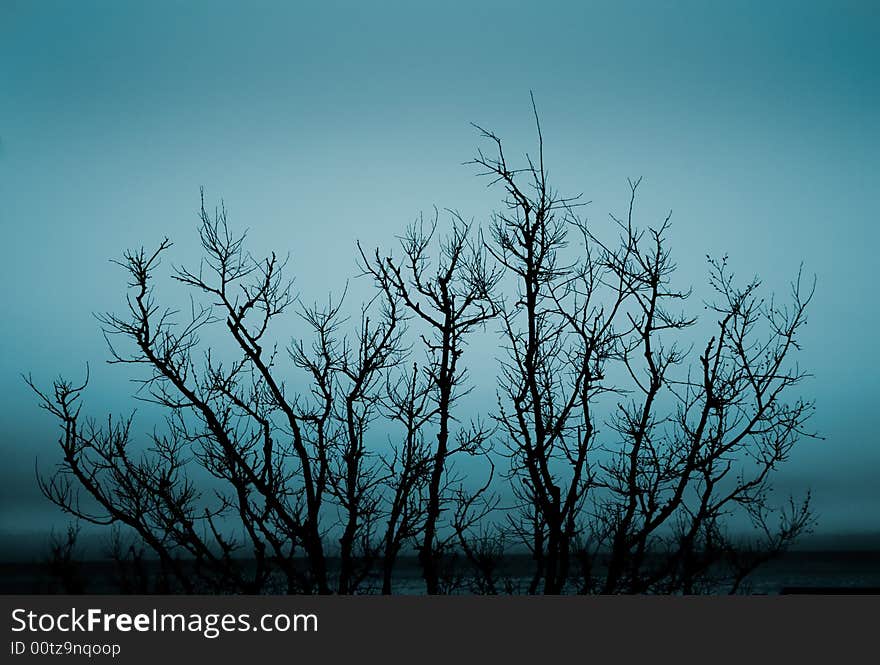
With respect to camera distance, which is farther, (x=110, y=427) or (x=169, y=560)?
(x=110, y=427)

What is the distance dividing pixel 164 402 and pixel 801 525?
873 cm

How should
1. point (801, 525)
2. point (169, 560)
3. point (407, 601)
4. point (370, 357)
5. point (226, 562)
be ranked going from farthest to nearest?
1. point (801, 525)
2. point (370, 357)
3. point (226, 562)
4. point (169, 560)
5. point (407, 601)

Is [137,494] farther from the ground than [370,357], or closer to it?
closer to it

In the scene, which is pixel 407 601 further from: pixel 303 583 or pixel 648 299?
pixel 648 299

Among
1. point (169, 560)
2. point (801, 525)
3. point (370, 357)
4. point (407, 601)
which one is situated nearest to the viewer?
point (407, 601)

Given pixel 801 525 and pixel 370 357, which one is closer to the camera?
pixel 370 357

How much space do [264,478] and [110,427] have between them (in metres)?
1.77

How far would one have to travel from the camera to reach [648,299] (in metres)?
9.56

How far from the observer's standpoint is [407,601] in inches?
252

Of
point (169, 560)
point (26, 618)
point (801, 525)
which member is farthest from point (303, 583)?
point (801, 525)

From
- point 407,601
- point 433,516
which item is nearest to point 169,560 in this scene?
point 433,516

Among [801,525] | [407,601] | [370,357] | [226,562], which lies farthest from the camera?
[801,525]

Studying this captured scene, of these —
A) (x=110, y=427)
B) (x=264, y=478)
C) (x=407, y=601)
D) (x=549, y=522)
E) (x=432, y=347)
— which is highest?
(x=432, y=347)

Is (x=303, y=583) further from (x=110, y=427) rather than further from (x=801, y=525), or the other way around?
(x=801, y=525)
